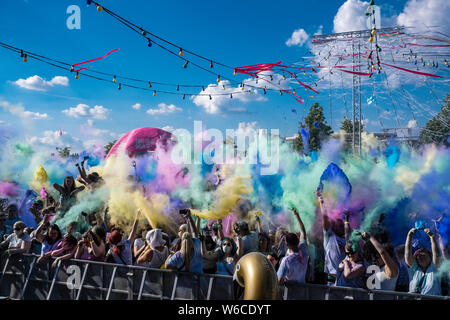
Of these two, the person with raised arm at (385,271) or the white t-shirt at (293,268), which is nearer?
the person with raised arm at (385,271)

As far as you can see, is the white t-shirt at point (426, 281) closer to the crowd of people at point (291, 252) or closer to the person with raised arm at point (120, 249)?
the crowd of people at point (291, 252)

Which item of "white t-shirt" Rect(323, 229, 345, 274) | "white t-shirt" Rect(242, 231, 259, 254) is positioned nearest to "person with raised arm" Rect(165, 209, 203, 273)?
"white t-shirt" Rect(242, 231, 259, 254)

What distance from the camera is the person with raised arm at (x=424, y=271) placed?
3.76 metres

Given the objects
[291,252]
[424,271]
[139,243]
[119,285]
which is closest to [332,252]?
[291,252]

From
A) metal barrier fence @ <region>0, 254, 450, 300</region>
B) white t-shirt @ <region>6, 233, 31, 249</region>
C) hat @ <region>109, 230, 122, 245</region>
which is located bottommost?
metal barrier fence @ <region>0, 254, 450, 300</region>

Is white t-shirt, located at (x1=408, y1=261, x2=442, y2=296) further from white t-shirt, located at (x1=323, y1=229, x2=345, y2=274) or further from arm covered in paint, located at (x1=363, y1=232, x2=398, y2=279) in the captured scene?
white t-shirt, located at (x1=323, y1=229, x2=345, y2=274)

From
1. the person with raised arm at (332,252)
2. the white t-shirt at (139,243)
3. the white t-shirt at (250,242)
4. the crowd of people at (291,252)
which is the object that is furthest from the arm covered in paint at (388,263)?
the white t-shirt at (139,243)

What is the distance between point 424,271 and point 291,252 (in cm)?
145

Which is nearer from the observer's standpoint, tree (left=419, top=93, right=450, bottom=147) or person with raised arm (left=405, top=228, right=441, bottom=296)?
person with raised arm (left=405, top=228, right=441, bottom=296)

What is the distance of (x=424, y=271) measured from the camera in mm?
3912

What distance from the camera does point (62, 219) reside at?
7.53 metres

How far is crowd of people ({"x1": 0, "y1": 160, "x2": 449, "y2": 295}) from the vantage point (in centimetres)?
393

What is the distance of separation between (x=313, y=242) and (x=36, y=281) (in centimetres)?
439
